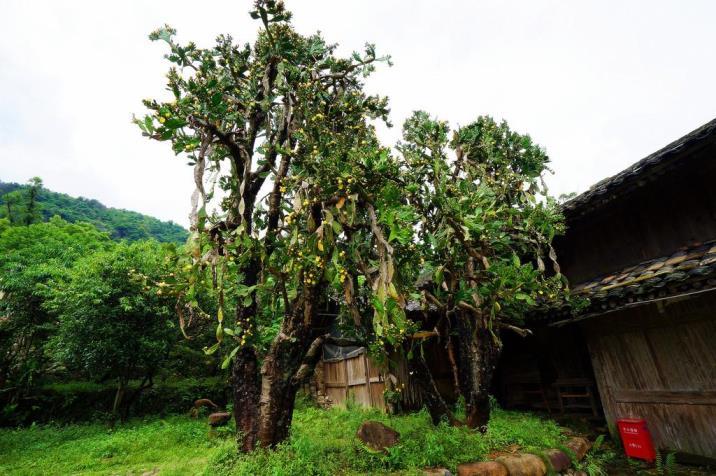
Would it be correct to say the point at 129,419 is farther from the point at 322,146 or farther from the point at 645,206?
the point at 645,206

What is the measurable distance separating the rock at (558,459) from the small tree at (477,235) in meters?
1.14

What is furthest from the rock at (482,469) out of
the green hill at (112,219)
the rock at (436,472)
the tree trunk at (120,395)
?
the green hill at (112,219)

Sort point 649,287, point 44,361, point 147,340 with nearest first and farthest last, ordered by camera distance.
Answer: point 649,287 < point 147,340 < point 44,361

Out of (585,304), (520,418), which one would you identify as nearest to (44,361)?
(520,418)

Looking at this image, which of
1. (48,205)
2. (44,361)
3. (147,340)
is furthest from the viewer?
(48,205)

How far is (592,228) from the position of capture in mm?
7918

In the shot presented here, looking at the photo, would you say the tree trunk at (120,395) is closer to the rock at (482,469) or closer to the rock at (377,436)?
the rock at (377,436)

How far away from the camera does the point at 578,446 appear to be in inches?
236

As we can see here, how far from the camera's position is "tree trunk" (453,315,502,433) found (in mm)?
6324

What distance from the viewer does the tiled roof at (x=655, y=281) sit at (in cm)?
470

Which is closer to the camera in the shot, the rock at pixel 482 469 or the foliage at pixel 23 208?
the rock at pixel 482 469

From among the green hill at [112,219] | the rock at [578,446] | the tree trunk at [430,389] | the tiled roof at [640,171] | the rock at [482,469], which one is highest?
the green hill at [112,219]

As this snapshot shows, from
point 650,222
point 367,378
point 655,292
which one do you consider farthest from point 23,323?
point 650,222

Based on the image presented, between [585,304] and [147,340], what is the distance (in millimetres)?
13216
